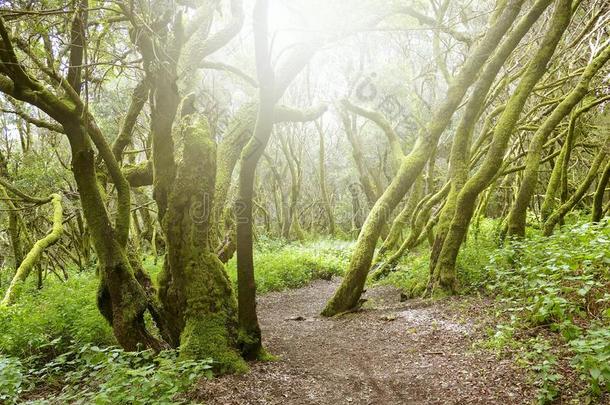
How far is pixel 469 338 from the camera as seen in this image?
5.08 metres

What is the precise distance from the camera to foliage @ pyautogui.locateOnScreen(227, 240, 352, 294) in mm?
11859

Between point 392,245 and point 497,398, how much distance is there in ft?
27.2

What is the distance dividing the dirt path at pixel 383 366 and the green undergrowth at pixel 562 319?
0.25 meters

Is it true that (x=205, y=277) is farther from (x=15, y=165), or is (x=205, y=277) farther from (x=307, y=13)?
(x=15, y=165)

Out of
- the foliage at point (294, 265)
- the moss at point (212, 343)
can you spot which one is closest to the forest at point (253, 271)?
the moss at point (212, 343)

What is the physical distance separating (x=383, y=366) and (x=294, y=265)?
8.32 metres

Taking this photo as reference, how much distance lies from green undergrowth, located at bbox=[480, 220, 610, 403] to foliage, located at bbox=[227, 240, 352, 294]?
21.5 ft

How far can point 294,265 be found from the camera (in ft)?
43.3

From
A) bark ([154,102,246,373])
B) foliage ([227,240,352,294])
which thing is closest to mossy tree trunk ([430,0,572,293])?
bark ([154,102,246,373])

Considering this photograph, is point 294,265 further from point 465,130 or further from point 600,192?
point 600,192

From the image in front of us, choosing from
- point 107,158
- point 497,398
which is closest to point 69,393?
point 107,158

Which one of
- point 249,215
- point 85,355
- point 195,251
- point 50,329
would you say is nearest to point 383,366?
point 249,215

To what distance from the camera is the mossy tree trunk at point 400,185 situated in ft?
24.3

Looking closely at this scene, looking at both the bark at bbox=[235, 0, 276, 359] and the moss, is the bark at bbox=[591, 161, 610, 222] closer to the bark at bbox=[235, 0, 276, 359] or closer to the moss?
the bark at bbox=[235, 0, 276, 359]
